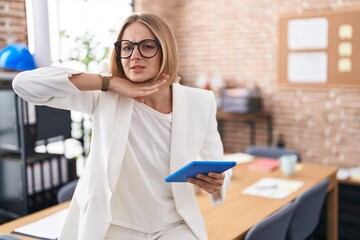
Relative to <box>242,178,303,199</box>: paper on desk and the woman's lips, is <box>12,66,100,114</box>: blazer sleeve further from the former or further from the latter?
<box>242,178,303,199</box>: paper on desk

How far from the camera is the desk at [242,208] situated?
1.95 metres

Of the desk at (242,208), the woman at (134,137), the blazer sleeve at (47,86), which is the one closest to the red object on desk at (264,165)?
the desk at (242,208)

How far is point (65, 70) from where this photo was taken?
150cm

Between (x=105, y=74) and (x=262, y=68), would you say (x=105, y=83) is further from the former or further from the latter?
(x=262, y=68)

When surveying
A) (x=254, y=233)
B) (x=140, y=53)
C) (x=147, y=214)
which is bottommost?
(x=254, y=233)

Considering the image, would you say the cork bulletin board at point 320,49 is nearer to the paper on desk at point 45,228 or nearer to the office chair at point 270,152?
the office chair at point 270,152

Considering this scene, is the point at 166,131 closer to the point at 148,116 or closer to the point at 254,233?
the point at 148,116

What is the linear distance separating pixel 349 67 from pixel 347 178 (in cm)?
118

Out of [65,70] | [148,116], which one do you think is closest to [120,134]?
[148,116]

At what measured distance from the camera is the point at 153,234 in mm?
1655

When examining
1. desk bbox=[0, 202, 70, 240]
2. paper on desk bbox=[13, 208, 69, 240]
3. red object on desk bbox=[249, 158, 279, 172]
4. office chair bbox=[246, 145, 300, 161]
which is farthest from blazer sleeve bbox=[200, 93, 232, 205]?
office chair bbox=[246, 145, 300, 161]

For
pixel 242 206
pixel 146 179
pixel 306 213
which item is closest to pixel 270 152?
pixel 306 213

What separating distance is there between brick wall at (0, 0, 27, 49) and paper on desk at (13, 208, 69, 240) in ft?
5.92

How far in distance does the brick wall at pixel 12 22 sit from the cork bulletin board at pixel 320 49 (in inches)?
103
